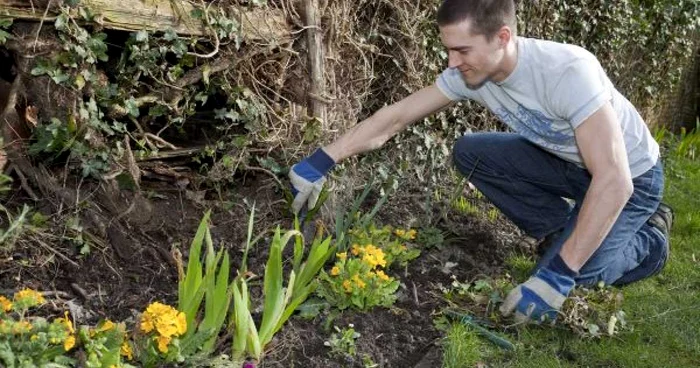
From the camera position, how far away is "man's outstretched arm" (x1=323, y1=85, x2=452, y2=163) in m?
3.53

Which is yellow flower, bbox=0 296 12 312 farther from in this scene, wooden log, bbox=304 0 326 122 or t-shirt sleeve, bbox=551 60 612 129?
t-shirt sleeve, bbox=551 60 612 129

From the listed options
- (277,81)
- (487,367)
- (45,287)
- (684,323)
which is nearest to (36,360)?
(45,287)

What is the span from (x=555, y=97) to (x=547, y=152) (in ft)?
2.26

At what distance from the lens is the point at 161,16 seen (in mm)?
3225

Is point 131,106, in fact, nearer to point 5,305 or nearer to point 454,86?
point 5,305

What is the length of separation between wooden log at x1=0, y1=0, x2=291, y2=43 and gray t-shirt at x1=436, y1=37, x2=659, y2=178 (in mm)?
741

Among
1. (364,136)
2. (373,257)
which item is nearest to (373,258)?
(373,257)

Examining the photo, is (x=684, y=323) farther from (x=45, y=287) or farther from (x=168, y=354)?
(x=45, y=287)

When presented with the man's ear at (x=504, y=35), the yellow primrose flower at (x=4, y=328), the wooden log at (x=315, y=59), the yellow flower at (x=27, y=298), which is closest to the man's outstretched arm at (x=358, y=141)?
the wooden log at (x=315, y=59)

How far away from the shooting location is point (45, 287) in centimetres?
294

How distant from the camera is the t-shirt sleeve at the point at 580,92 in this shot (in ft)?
10.3

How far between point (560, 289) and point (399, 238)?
866 millimetres

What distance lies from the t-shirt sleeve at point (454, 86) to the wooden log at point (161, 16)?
0.68 metres

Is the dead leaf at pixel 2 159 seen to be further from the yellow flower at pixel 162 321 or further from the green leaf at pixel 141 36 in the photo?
the yellow flower at pixel 162 321
